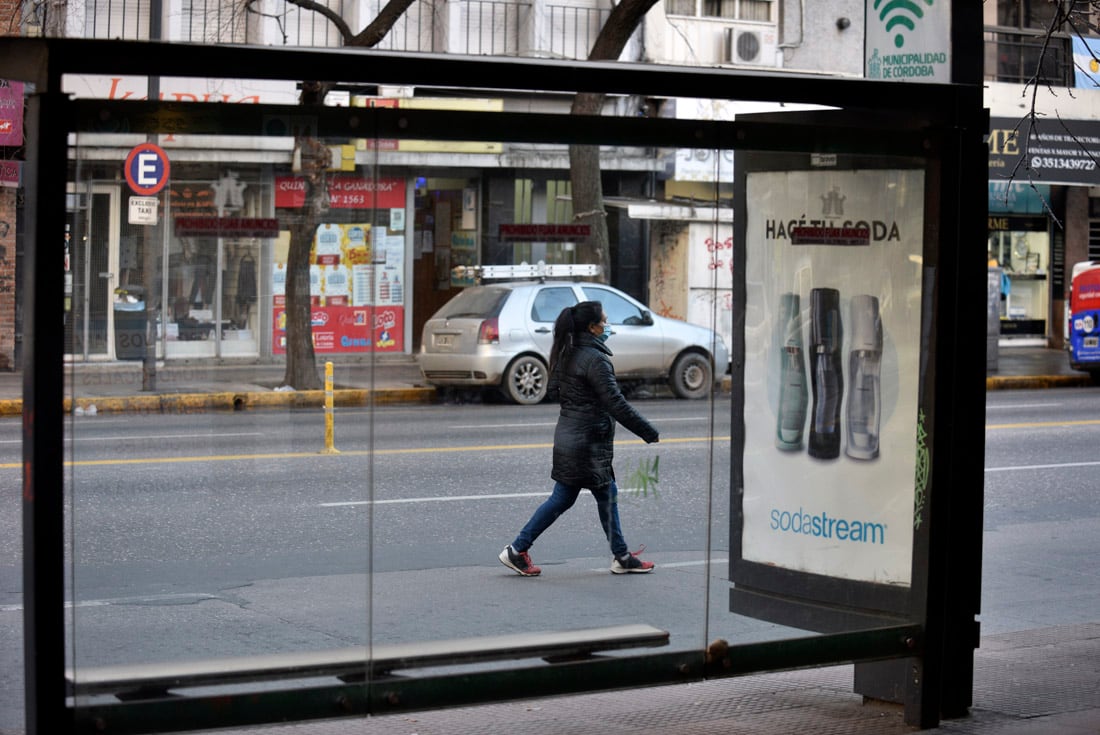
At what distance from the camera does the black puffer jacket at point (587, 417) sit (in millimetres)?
6250

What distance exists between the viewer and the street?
17.5ft

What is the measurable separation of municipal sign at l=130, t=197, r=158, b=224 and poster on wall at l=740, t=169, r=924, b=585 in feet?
7.80

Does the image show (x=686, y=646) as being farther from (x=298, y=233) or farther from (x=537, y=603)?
(x=298, y=233)

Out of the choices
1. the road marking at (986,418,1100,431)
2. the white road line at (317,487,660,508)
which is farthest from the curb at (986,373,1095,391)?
the white road line at (317,487,660,508)

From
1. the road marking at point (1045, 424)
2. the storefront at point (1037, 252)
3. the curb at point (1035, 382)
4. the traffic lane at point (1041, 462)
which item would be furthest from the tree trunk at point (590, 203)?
the storefront at point (1037, 252)

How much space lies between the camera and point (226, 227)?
16.8ft

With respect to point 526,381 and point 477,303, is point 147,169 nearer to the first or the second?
point 477,303

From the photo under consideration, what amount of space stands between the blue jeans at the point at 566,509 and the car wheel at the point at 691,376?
52cm

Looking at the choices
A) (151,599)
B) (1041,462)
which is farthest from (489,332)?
(1041,462)

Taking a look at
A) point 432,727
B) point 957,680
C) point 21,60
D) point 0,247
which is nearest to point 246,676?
point 432,727

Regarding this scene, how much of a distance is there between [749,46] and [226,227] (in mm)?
25579

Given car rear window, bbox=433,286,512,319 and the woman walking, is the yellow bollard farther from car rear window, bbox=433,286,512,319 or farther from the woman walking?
the woman walking

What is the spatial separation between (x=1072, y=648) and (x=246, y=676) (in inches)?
173

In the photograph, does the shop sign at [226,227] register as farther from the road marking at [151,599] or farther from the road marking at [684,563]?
the road marking at [684,563]
